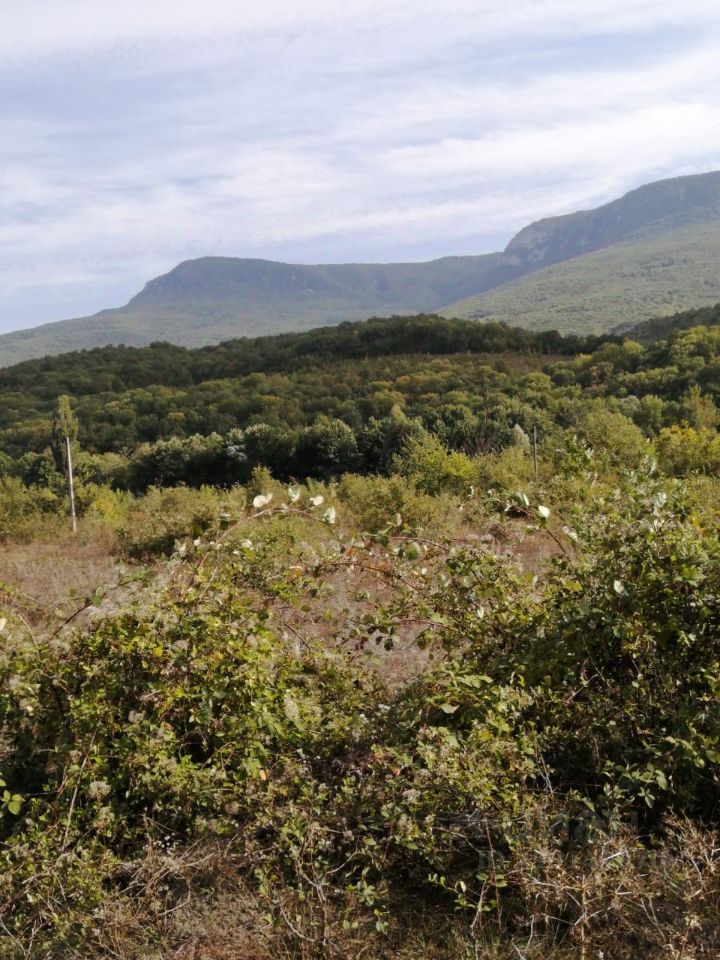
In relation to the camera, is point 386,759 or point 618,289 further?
point 618,289

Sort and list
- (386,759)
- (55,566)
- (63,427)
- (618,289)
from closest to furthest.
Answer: (386,759), (55,566), (63,427), (618,289)

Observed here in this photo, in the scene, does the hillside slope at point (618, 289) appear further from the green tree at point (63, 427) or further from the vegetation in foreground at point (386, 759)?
the vegetation in foreground at point (386, 759)

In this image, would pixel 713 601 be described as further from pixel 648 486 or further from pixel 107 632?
pixel 107 632

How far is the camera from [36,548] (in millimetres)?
14547

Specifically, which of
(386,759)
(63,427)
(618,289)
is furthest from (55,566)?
(618,289)

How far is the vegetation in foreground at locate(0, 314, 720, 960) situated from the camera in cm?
261

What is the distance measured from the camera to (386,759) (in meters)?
3.20

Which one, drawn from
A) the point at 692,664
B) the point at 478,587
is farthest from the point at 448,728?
the point at 692,664

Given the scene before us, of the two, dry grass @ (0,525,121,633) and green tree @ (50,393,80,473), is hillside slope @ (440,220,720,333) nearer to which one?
green tree @ (50,393,80,473)

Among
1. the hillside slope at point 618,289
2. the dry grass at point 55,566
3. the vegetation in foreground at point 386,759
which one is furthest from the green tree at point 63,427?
the hillside slope at point 618,289

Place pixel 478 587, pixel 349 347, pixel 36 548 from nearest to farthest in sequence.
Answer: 1. pixel 478 587
2. pixel 36 548
3. pixel 349 347

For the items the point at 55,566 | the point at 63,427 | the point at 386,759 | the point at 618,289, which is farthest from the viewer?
the point at 618,289

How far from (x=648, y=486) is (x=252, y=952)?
2.77m

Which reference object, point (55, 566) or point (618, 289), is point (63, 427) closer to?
point (55, 566)
